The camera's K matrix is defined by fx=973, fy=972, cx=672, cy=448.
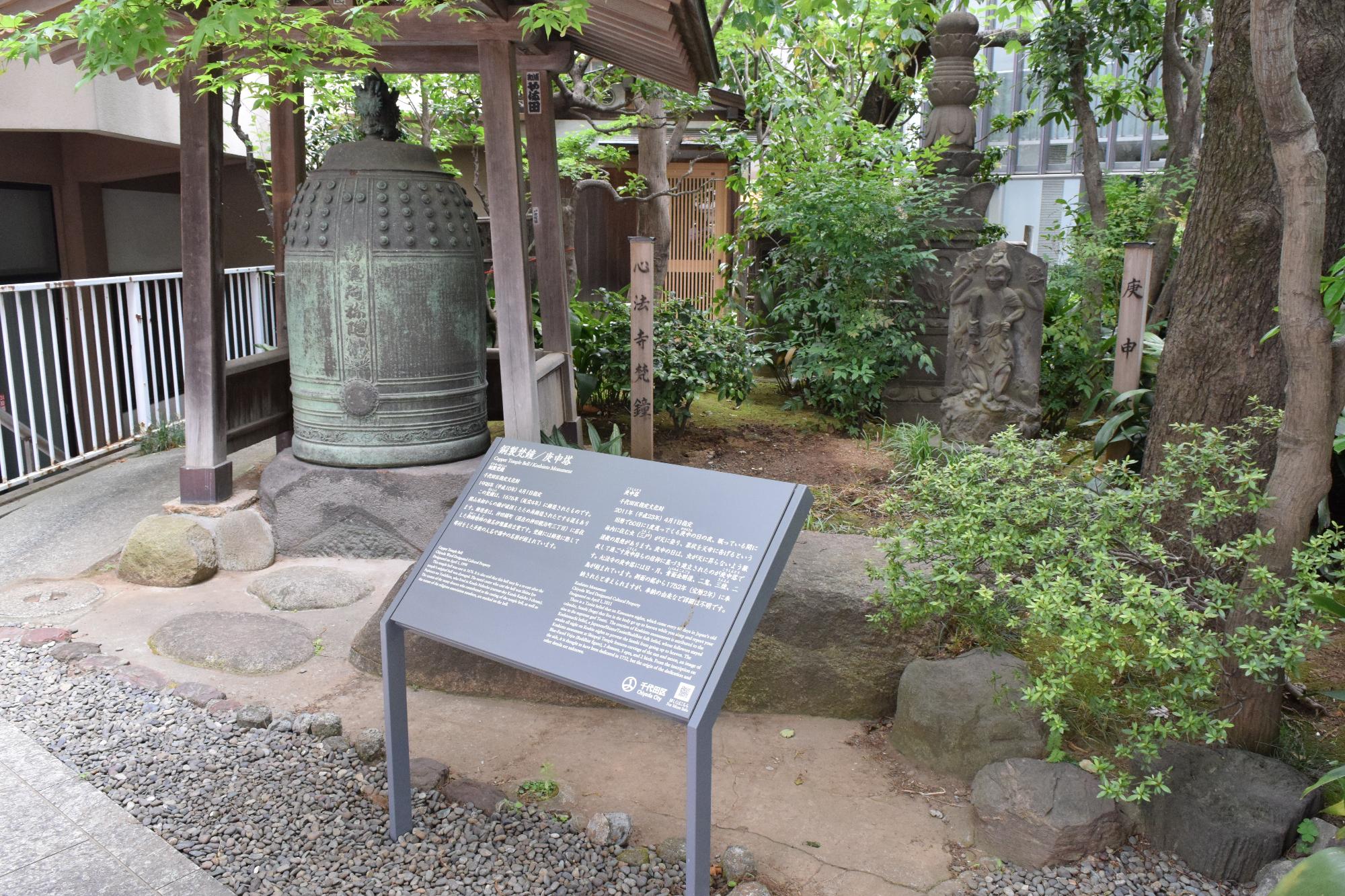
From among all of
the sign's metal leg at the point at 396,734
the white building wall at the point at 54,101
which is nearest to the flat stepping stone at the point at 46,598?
the sign's metal leg at the point at 396,734

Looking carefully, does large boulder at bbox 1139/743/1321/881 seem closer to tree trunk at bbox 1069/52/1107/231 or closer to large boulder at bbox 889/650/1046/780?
large boulder at bbox 889/650/1046/780

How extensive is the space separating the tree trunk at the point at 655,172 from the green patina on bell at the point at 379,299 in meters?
4.04

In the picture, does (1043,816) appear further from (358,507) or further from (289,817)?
(358,507)

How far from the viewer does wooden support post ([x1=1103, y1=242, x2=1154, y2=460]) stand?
661cm

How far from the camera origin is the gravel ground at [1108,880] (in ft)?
9.15

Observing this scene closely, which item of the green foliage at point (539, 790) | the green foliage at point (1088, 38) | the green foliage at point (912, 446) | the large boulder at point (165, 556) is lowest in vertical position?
the green foliage at point (539, 790)

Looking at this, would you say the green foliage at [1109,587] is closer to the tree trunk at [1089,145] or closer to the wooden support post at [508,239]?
the wooden support post at [508,239]

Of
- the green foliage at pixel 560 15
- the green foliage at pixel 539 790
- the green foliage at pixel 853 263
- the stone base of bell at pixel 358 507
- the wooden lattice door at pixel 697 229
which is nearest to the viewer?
the green foliage at pixel 539 790

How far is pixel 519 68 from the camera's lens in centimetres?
589

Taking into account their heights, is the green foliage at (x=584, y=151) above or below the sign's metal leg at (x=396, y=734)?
above

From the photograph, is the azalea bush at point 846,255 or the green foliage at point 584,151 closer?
the azalea bush at point 846,255

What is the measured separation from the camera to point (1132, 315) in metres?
6.61

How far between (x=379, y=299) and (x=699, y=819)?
364 cm

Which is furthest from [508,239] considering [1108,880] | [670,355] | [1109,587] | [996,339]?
[1108,880]
